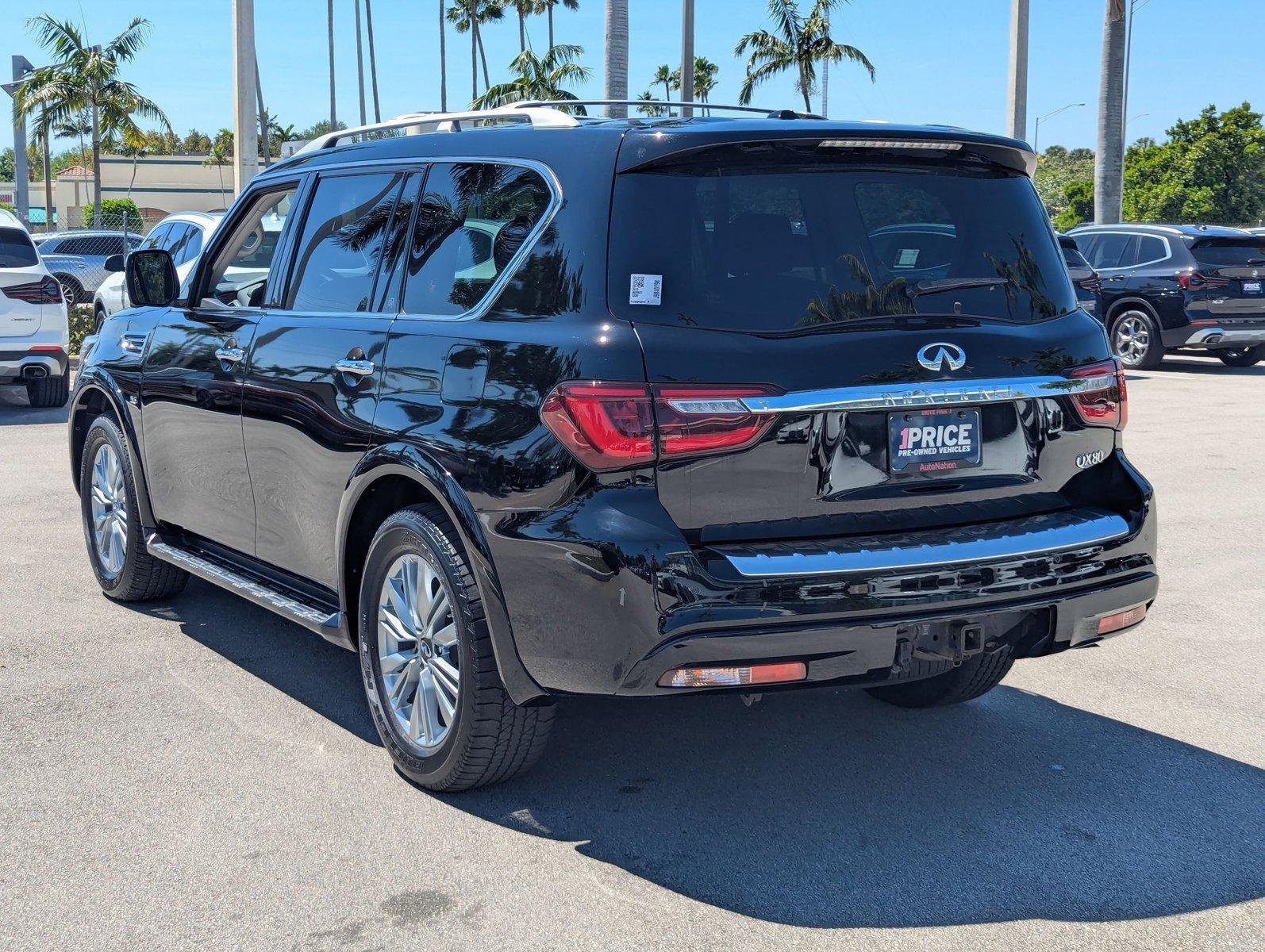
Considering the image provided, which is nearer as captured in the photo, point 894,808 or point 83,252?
point 894,808

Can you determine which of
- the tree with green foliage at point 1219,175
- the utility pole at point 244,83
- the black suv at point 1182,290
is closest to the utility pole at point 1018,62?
the black suv at point 1182,290

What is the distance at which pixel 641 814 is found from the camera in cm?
413

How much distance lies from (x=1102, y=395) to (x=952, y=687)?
4.08 ft

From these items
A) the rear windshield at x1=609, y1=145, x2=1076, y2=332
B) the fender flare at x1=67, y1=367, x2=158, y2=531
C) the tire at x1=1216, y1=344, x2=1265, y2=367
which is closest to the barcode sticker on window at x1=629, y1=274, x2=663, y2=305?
the rear windshield at x1=609, y1=145, x2=1076, y2=332

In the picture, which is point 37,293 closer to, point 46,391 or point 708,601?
point 46,391

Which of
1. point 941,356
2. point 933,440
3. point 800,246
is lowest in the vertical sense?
point 933,440

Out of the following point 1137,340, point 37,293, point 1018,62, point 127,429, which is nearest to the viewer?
point 127,429

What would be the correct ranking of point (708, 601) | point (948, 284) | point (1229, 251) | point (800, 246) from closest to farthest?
point (708, 601) → point (800, 246) → point (948, 284) → point (1229, 251)

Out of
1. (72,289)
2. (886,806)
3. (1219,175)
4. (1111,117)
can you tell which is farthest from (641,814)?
(1219,175)

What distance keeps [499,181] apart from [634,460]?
3.70 ft

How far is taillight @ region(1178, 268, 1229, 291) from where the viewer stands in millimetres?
18266

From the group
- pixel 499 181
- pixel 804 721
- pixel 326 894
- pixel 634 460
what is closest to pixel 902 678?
pixel 634 460

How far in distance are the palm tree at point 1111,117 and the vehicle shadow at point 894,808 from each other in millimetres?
20600

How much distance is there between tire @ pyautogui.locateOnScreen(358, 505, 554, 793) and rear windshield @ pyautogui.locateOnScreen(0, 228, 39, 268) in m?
10.8
